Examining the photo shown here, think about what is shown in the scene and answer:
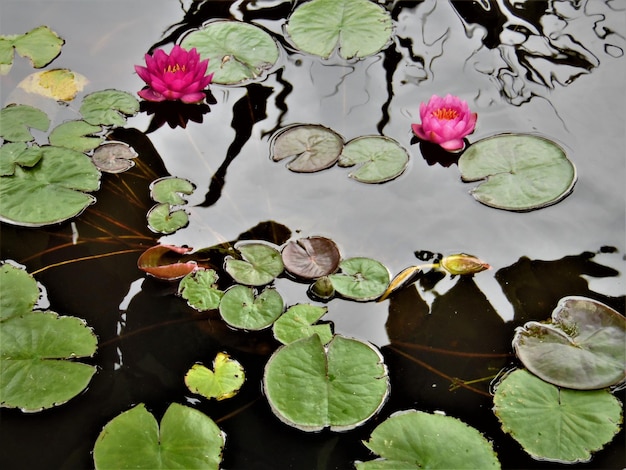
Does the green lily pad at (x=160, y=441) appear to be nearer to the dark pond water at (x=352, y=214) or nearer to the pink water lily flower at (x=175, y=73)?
the dark pond water at (x=352, y=214)

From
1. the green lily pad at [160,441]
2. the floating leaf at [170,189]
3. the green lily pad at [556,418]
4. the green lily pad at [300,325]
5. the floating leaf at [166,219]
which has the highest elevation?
the floating leaf at [170,189]

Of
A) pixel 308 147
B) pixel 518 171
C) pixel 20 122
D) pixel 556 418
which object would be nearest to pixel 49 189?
pixel 20 122

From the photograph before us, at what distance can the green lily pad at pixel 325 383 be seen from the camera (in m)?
1.66

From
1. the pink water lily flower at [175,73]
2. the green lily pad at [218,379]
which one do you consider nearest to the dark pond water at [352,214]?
the green lily pad at [218,379]

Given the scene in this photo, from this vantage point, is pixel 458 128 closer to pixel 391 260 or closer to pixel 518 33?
pixel 391 260

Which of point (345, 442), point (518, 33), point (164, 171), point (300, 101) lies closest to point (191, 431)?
point (345, 442)

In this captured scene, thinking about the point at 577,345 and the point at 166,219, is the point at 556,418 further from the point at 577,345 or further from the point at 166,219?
the point at 166,219

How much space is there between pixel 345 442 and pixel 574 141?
153 cm

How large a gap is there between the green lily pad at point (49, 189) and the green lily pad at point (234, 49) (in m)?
0.74

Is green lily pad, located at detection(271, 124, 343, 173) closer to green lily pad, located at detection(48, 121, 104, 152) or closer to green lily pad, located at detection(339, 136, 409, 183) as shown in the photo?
green lily pad, located at detection(339, 136, 409, 183)

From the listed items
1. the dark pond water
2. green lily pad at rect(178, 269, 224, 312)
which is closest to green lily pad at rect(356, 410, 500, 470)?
the dark pond water

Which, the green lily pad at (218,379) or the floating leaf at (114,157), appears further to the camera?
the floating leaf at (114,157)

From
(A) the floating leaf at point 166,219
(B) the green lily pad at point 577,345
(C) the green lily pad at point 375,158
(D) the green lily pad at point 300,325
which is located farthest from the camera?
(C) the green lily pad at point 375,158

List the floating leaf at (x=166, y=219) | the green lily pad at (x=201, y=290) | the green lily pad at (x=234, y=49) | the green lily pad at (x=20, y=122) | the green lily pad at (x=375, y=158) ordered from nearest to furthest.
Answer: the green lily pad at (x=201, y=290) < the floating leaf at (x=166, y=219) < the green lily pad at (x=375, y=158) < the green lily pad at (x=20, y=122) < the green lily pad at (x=234, y=49)
